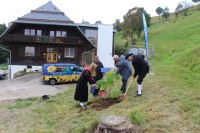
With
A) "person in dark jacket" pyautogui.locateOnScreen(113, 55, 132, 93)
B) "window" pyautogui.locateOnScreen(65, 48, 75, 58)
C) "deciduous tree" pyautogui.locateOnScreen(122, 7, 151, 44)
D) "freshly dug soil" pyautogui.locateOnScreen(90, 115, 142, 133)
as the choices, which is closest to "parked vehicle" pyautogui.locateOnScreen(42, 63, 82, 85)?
"person in dark jacket" pyautogui.locateOnScreen(113, 55, 132, 93)

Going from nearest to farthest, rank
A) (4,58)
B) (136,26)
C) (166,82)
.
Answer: (166,82)
(136,26)
(4,58)

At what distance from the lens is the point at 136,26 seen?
5731 centimetres

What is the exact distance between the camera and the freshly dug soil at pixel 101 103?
12.2 meters

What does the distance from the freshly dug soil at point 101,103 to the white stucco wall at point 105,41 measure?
32076 mm

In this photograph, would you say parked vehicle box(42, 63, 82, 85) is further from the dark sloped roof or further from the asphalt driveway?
the dark sloped roof

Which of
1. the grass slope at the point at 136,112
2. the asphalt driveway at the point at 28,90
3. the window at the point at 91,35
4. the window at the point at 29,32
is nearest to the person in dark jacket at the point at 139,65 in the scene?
the grass slope at the point at 136,112

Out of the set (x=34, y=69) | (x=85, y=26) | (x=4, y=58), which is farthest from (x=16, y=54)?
(x=4, y=58)

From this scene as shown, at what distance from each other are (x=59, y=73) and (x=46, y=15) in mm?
17735

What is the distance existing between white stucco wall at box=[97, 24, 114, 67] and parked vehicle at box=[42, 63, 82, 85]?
17.2 meters

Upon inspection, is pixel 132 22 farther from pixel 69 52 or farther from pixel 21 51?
pixel 21 51

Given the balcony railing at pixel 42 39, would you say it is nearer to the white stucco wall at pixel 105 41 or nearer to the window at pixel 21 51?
the window at pixel 21 51

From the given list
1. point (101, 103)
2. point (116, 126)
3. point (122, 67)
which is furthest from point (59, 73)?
point (116, 126)

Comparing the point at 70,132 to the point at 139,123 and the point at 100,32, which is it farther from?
the point at 100,32

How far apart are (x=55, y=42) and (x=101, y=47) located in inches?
265
